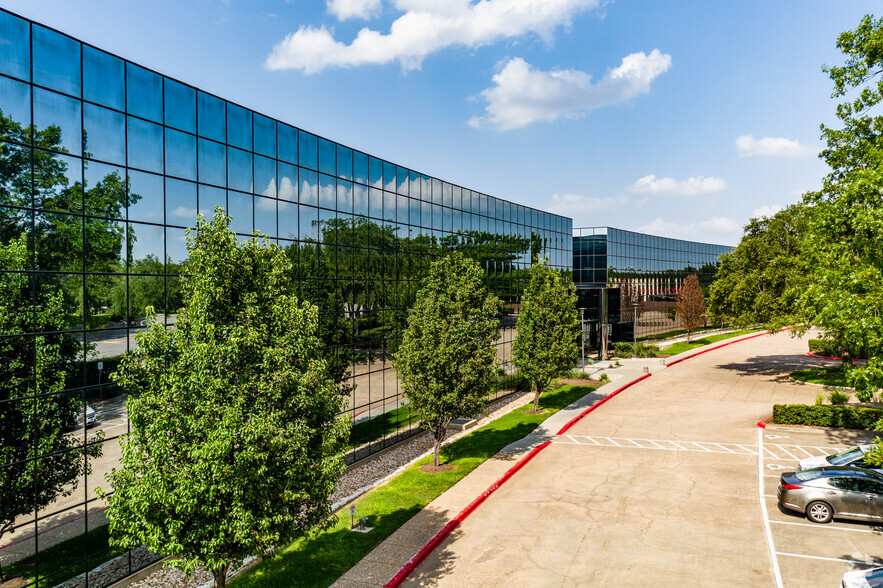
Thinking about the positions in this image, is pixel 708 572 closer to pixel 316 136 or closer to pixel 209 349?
pixel 209 349

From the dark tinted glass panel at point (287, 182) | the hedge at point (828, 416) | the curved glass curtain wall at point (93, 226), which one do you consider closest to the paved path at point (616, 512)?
the hedge at point (828, 416)

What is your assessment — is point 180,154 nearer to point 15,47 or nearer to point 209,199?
point 209,199

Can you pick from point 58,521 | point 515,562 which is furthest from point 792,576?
point 58,521

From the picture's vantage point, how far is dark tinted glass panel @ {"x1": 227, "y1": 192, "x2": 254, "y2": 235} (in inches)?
770

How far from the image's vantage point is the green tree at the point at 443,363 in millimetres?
22781

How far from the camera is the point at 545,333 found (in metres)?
33.5

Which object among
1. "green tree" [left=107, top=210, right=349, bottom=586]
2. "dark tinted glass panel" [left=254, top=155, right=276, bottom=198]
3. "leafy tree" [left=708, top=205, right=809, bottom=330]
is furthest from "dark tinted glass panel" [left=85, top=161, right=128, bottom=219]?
"leafy tree" [left=708, top=205, right=809, bottom=330]

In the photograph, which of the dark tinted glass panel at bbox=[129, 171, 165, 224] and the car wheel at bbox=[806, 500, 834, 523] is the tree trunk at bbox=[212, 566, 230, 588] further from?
→ the car wheel at bbox=[806, 500, 834, 523]

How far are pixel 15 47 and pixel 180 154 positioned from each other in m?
4.93

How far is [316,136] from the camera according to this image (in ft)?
78.4

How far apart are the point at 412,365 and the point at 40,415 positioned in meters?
12.8

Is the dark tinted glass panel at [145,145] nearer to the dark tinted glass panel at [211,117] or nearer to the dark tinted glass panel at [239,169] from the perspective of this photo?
the dark tinted glass panel at [211,117]

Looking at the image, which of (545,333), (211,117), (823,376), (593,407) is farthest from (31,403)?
(823,376)

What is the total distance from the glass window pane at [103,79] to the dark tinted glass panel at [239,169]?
160 inches
